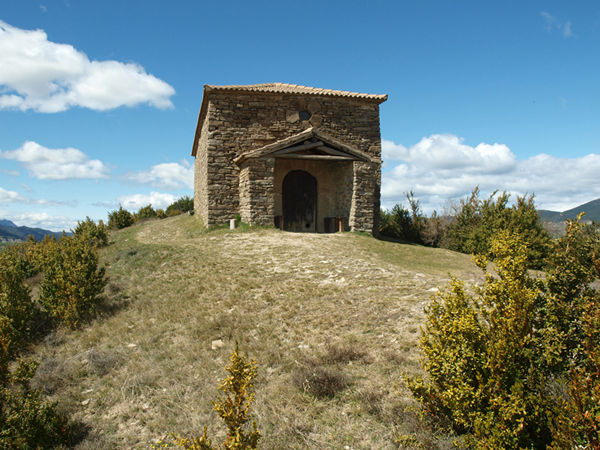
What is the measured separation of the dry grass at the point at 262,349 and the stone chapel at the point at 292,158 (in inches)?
171

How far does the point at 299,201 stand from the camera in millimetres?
15266

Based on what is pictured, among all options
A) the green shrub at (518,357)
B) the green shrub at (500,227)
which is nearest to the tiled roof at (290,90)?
the green shrub at (500,227)

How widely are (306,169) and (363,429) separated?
12259 millimetres

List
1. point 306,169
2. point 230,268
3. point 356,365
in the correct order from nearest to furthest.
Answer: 1. point 356,365
2. point 230,268
3. point 306,169

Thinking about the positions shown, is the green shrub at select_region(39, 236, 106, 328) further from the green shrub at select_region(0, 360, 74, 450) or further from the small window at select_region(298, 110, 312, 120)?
the small window at select_region(298, 110, 312, 120)

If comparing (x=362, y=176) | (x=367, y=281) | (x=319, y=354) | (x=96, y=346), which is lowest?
(x=96, y=346)

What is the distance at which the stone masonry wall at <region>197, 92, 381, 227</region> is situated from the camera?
45.9 feet

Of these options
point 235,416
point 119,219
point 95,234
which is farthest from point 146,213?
point 235,416

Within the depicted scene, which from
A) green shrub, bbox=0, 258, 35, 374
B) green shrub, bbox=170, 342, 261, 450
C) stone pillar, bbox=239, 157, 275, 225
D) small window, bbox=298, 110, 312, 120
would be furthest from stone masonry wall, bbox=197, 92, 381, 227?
green shrub, bbox=170, 342, 261, 450

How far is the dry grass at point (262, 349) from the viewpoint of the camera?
381 centimetres

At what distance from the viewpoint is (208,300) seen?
7.20m

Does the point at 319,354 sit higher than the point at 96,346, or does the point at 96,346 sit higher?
the point at 319,354

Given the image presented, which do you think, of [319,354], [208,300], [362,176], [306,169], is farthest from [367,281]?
[306,169]

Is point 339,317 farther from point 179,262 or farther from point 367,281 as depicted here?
point 179,262
